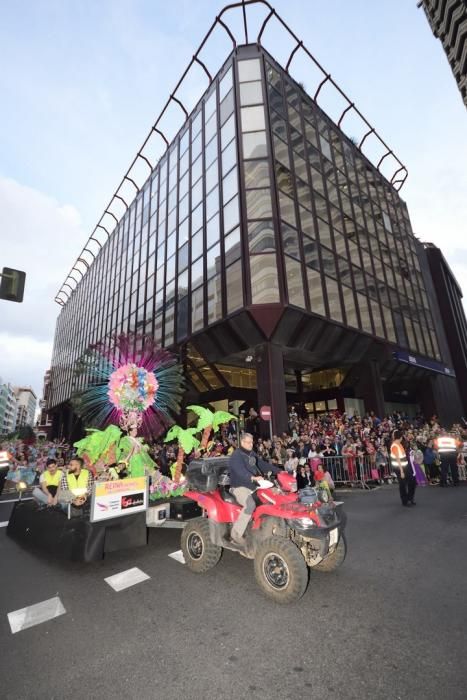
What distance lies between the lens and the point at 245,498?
4473 mm

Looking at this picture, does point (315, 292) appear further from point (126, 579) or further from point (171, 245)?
point (126, 579)

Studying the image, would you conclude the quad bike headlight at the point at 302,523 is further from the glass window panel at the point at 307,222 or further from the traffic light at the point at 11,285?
the glass window panel at the point at 307,222

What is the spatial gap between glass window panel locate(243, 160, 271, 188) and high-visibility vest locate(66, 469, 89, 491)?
64.3 feet

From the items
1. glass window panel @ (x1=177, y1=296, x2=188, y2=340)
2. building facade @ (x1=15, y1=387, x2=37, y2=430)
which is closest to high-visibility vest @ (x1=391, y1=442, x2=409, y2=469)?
glass window panel @ (x1=177, y1=296, x2=188, y2=340)

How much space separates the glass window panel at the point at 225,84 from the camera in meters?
23.4

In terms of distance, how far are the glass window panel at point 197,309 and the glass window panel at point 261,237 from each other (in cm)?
489

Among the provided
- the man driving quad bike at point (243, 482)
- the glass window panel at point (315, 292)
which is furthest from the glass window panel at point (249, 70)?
the man driving quad bike at point (243, 482)

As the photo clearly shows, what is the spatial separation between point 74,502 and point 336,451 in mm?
10790

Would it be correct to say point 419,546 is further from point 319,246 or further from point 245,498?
point 319,246

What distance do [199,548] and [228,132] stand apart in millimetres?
25723

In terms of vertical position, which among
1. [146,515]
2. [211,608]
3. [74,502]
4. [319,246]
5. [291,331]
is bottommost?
[211,608]

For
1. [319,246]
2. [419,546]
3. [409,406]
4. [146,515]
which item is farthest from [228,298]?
[409,406]

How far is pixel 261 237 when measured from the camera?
19.2 m

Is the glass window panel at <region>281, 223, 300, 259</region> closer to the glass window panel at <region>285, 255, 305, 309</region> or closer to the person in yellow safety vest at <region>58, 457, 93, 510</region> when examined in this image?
the glass window panel at <region>285, 255, 305, 309</region>
